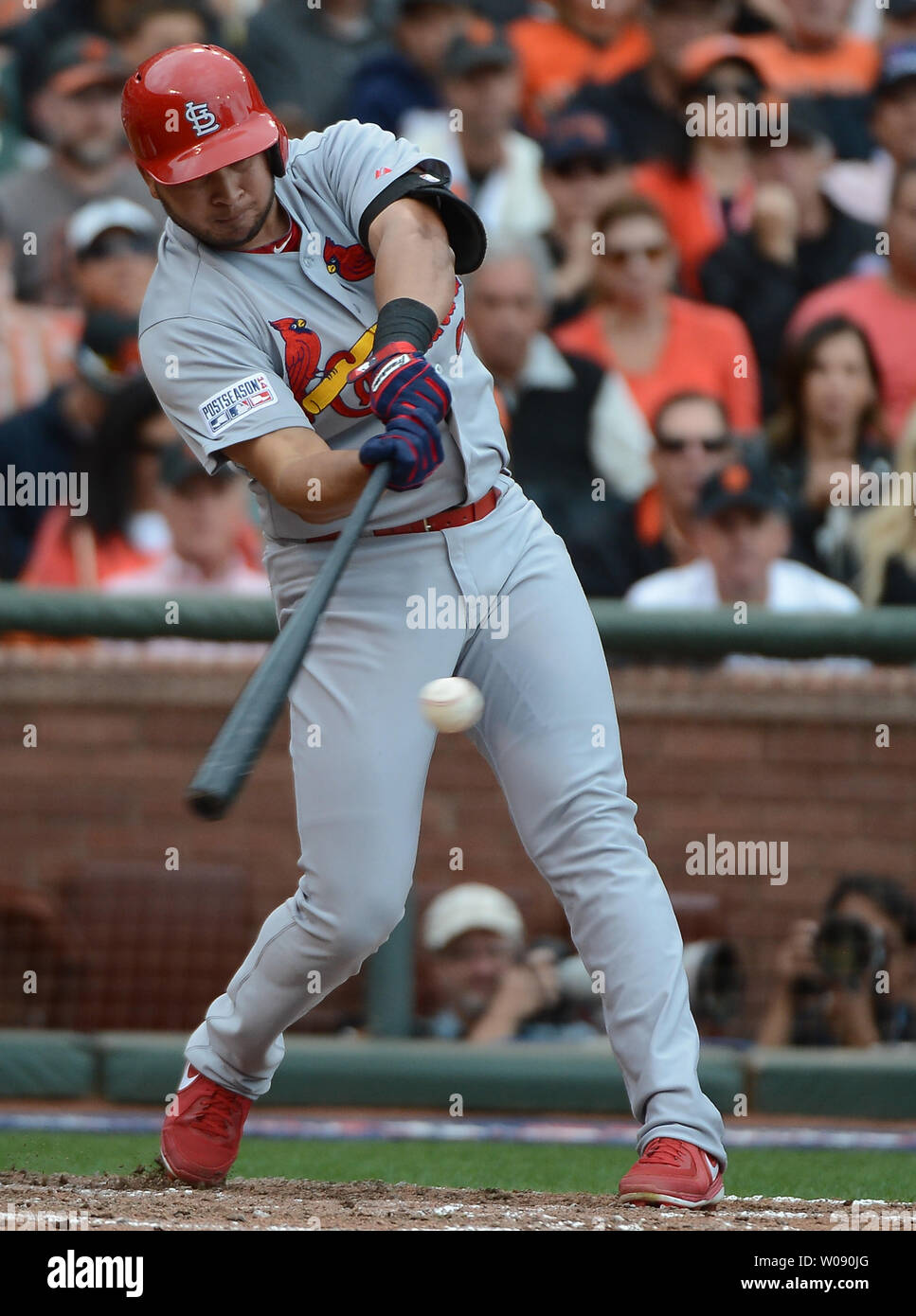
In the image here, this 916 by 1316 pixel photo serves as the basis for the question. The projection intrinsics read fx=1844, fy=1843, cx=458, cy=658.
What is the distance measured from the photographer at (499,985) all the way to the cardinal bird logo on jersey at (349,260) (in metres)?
2.10

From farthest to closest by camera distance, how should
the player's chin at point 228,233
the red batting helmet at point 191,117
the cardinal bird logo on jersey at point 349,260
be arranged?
the cardinal bird logo on jersey at point 349,260 < the player's chin at point 228,233 < the red batting helmet at point 191,117

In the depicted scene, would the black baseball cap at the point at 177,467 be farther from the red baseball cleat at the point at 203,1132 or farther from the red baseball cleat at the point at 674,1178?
the red baseball cleat at the point at 674,1178

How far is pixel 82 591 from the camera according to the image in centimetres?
461

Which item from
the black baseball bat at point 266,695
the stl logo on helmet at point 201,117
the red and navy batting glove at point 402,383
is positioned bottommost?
the black baseball bat at point 266,695

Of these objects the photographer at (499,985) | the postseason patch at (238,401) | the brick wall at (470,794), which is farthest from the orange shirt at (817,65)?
the postseason patch at (238,401)

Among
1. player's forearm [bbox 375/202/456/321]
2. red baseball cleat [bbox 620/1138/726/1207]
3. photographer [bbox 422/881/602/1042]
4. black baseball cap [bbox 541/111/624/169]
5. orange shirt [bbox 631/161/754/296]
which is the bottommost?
red baseball cleat [bbox 620/1138/726/1207]

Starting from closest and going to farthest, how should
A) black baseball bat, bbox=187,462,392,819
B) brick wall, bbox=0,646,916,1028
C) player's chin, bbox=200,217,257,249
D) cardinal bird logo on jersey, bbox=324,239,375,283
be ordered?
black baseball bat, bbox=187,462,392,819
player's chin, bbox=200,217,257,249
cardinal bird logo on jersey, bbox=324,239,375,283
brick wall, bbox=0,646,916,1028

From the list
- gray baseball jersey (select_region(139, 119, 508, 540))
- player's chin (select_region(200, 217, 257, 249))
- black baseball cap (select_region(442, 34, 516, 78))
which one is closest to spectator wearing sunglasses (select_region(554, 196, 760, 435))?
black baseball cap (select_region(442, 34, 516, 78))

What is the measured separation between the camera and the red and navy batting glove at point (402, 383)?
2.70 metres

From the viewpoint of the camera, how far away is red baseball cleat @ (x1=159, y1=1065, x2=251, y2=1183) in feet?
10.2

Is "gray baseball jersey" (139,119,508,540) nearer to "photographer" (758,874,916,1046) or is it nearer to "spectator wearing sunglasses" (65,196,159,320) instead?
"photographer" (758,874,916,1046)

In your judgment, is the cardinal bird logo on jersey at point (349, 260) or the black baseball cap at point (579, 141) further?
the black baseball cap at point (579, 141)

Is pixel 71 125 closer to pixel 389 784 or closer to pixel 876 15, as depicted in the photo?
pixel 876 15
